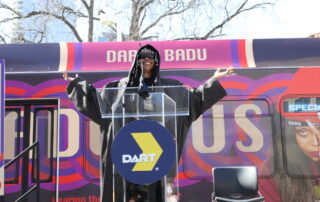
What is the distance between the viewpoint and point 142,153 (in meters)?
2.19

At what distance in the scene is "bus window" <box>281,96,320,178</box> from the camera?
4.81 meters

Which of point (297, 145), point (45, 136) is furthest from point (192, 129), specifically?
point (45, 136)

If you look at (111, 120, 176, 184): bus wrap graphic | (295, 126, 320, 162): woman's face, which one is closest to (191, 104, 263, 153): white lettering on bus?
(295, 126, 320, 162): woman's face

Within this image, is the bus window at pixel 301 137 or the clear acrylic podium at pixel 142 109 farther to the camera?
the bus window at pixel 301 137

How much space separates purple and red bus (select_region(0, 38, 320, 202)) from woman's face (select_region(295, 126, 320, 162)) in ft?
0.04

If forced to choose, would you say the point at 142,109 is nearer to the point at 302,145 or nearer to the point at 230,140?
the point at 230,140

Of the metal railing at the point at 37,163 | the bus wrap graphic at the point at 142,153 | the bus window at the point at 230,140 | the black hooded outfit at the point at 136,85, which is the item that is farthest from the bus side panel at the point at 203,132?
the bus wrap graphic at the point at 142,153

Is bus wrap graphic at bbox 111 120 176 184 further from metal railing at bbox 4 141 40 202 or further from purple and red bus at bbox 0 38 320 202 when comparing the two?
metal railing at bbox 4 141 40 202

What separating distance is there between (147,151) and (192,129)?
2.68 meters

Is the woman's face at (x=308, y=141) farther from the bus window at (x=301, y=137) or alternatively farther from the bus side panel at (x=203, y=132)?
the bus side panel at (x=203, y=132)

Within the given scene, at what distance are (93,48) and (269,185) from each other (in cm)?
309

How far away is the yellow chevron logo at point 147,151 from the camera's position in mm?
2178

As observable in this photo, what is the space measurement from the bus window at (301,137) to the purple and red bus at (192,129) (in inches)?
0.5

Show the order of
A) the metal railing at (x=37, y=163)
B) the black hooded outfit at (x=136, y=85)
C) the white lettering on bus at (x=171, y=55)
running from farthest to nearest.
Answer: the white lettering on bus at (x=171, y=55) → the metal railing at (x=37, y=163) → the black hooded outfit at (x=136, y=85)
